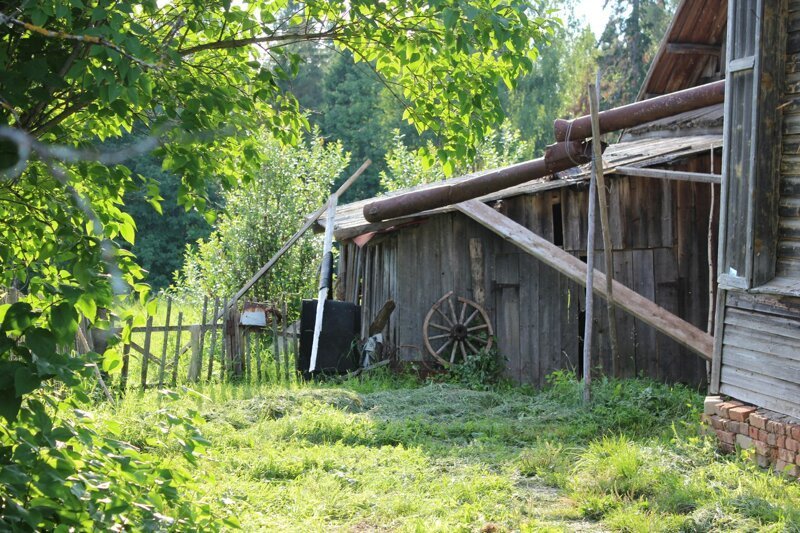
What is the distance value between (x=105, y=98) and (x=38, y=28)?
370 millimetres

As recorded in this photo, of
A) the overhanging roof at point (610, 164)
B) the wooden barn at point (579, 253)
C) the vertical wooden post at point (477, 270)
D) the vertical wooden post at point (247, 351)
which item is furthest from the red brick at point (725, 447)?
the vertical wooden post at point (247, 351)

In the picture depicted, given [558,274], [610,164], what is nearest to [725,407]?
[610,164]

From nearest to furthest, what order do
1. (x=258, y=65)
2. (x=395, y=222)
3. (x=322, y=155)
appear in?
(x=258, y=65) → (x=395, y=222) → (x=322, y=155)

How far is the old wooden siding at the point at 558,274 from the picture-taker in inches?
434

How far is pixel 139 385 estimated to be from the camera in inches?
452

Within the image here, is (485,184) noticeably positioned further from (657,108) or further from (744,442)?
(744,442)

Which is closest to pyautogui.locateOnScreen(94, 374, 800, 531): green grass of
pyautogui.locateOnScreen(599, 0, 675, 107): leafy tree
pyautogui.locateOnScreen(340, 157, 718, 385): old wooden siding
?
pyautogui.locateOnScreen(340, 157, 718, 385): old wooden siding

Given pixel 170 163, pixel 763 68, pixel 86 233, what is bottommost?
pixel 86 233

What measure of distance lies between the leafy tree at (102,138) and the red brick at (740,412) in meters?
3.48

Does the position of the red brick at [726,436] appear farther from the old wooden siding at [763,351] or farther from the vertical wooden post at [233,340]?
the vertical wooden post at [233,340]

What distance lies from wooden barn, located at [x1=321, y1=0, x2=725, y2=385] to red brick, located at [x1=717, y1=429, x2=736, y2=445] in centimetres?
231

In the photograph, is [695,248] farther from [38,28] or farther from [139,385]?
A: [38,28]

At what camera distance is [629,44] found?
32188 mm

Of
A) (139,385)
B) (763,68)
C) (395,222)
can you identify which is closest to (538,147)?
(395,222)
